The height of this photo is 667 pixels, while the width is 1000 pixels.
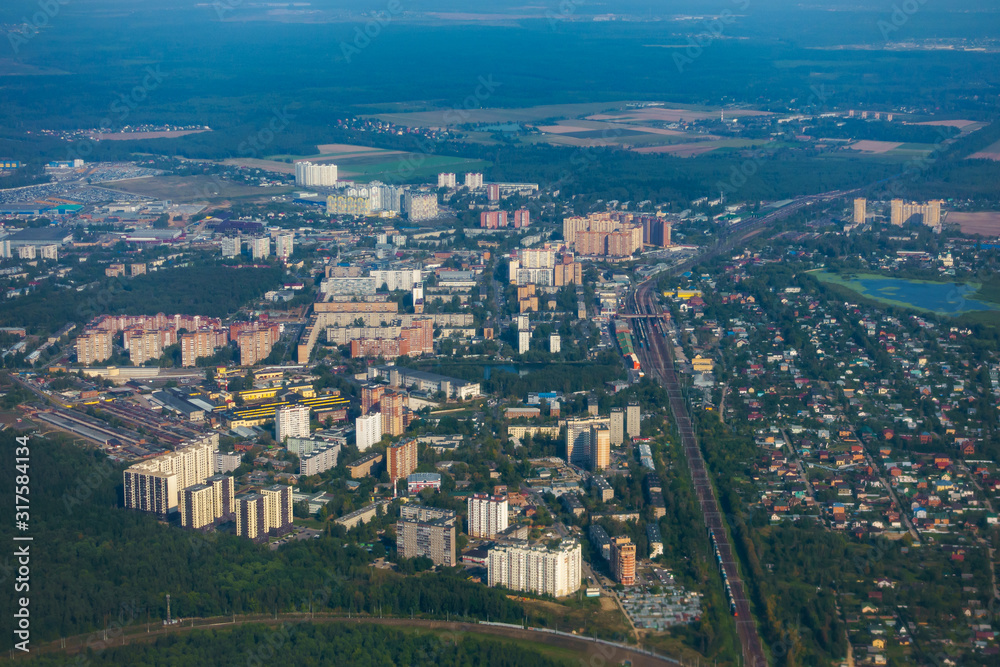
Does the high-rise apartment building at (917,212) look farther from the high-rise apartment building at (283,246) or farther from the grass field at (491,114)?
the grass field at (491,114)

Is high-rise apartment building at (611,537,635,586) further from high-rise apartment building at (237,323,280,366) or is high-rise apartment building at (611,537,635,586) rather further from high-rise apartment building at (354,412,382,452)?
high-rise apartment building at (237,323,280,366)

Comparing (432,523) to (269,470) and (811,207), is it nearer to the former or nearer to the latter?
(269,470)

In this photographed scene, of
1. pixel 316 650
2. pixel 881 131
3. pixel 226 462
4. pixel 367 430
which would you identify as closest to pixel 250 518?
pixel 226 462

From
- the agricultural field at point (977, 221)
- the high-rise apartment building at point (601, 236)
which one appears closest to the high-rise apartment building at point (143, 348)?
the high-rise apartment building at point (601, 236)

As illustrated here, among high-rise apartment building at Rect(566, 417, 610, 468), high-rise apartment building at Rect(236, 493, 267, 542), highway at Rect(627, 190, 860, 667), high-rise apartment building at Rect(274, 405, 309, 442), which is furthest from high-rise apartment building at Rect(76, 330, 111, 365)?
highway at Rect(627, 190, 860, 667)

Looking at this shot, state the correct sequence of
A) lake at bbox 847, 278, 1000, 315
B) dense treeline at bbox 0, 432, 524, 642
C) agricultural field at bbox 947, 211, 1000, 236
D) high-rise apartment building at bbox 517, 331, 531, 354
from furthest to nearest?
agricultural field at bbox 947, 211, 1000, 236, lake at bbox 847, 278, 1000, 315, high-rise apartment building at bbox 517, 331, 531, 354, dense treeline at bbox 0, 432, 524, 642

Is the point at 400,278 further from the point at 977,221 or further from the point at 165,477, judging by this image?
the point at 977,221

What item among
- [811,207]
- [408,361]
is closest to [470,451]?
[408,361]

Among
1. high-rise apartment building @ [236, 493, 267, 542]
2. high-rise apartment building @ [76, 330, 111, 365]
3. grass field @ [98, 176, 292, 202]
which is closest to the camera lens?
high-rise apartment building @ [236, 493, 267, 542]
